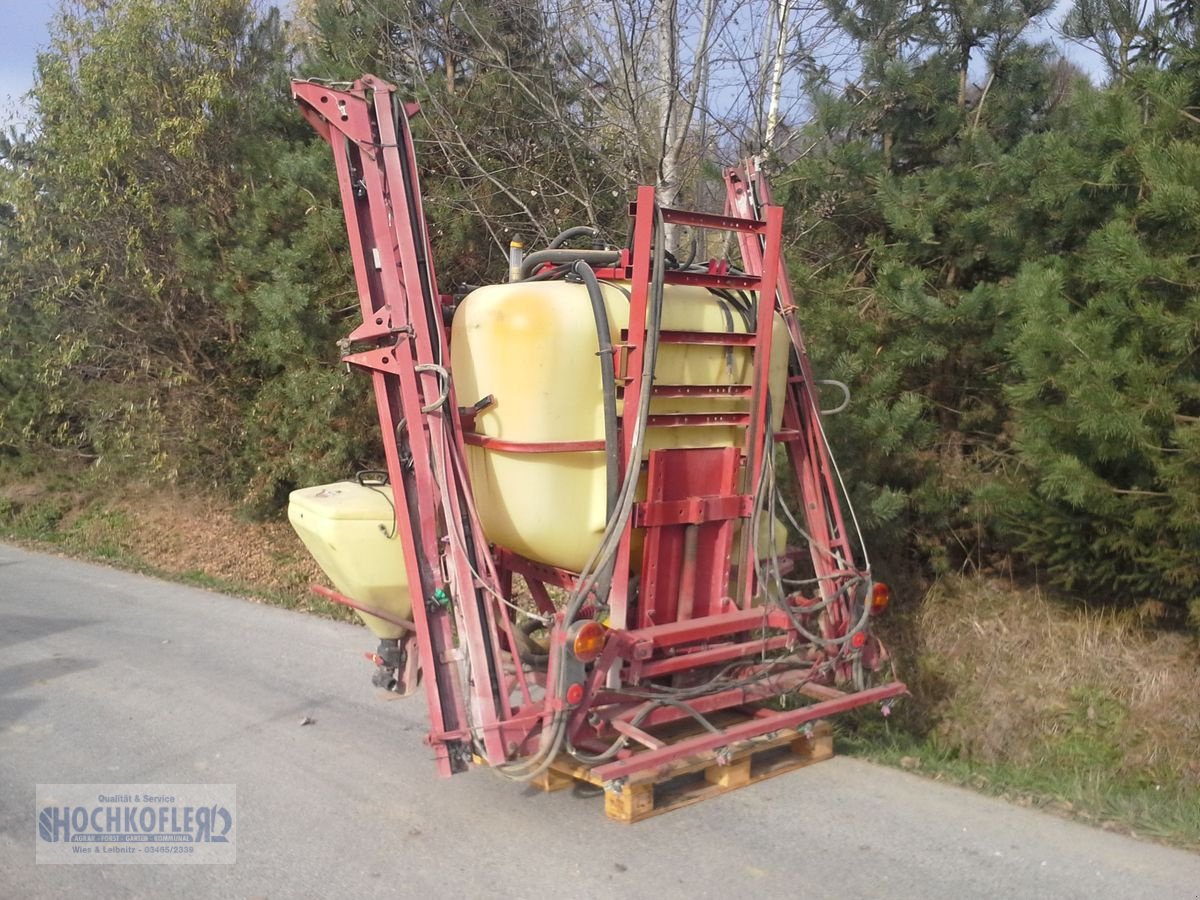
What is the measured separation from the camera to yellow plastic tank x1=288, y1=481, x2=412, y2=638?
15.8 feet

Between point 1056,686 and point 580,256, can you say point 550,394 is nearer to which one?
point 580,256

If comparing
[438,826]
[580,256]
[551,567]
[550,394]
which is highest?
[580,256]

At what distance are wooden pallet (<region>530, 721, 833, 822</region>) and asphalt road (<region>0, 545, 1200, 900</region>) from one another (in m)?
0.07

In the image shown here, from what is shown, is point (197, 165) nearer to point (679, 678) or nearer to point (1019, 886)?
point (679, 678)

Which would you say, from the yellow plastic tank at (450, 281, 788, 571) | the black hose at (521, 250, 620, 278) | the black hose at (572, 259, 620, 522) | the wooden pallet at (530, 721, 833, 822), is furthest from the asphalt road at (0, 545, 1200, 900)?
the black hose at (521, 250, 620, 278)

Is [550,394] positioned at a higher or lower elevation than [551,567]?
higher

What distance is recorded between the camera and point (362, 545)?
15.8ft

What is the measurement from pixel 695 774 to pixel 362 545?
5.99 ft

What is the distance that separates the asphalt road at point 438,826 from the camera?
3967 mm

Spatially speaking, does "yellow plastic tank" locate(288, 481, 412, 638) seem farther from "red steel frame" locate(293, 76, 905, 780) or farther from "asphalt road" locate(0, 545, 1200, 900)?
"asphalt road" locate(0, 545, 1200, 900)

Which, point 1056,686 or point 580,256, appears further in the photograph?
point 1056,686

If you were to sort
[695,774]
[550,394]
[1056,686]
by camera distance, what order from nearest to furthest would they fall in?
[550,394] → [695,774] → [1056,686]


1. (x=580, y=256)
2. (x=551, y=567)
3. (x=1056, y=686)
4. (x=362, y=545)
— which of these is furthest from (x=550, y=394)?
(x=1056, y=686)

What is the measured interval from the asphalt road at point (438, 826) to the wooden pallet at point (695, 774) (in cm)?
7
